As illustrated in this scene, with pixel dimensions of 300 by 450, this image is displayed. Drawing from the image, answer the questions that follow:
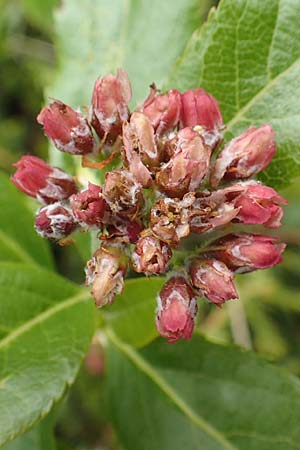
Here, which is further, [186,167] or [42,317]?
[42,317]

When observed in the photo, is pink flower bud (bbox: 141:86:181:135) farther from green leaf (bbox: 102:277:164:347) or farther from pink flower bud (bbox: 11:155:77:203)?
green leaf (bbox: 102:277:164:347)

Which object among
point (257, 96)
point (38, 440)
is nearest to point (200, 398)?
point (38, 440)

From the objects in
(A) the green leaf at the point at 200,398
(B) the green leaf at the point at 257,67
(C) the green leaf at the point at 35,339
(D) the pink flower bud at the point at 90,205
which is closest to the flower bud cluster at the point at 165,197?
(D) the pink flower bud at the point at 90,205

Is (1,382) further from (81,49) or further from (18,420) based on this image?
(81,49)

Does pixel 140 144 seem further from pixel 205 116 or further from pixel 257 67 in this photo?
pixel 257 67

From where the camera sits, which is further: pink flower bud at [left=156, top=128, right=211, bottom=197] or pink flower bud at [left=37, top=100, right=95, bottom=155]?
pink flower bud at [left=37, top=100, right=95, bottom=155]

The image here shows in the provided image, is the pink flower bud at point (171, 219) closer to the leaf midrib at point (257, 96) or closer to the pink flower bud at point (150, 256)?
the pink flower bud at point (150, 256)

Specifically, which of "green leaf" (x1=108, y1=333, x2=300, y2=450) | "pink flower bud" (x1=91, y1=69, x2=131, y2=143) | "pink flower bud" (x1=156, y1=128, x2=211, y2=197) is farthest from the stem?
"pink flower bud" (x1=156, y1=128, x2=211, y2=197)
